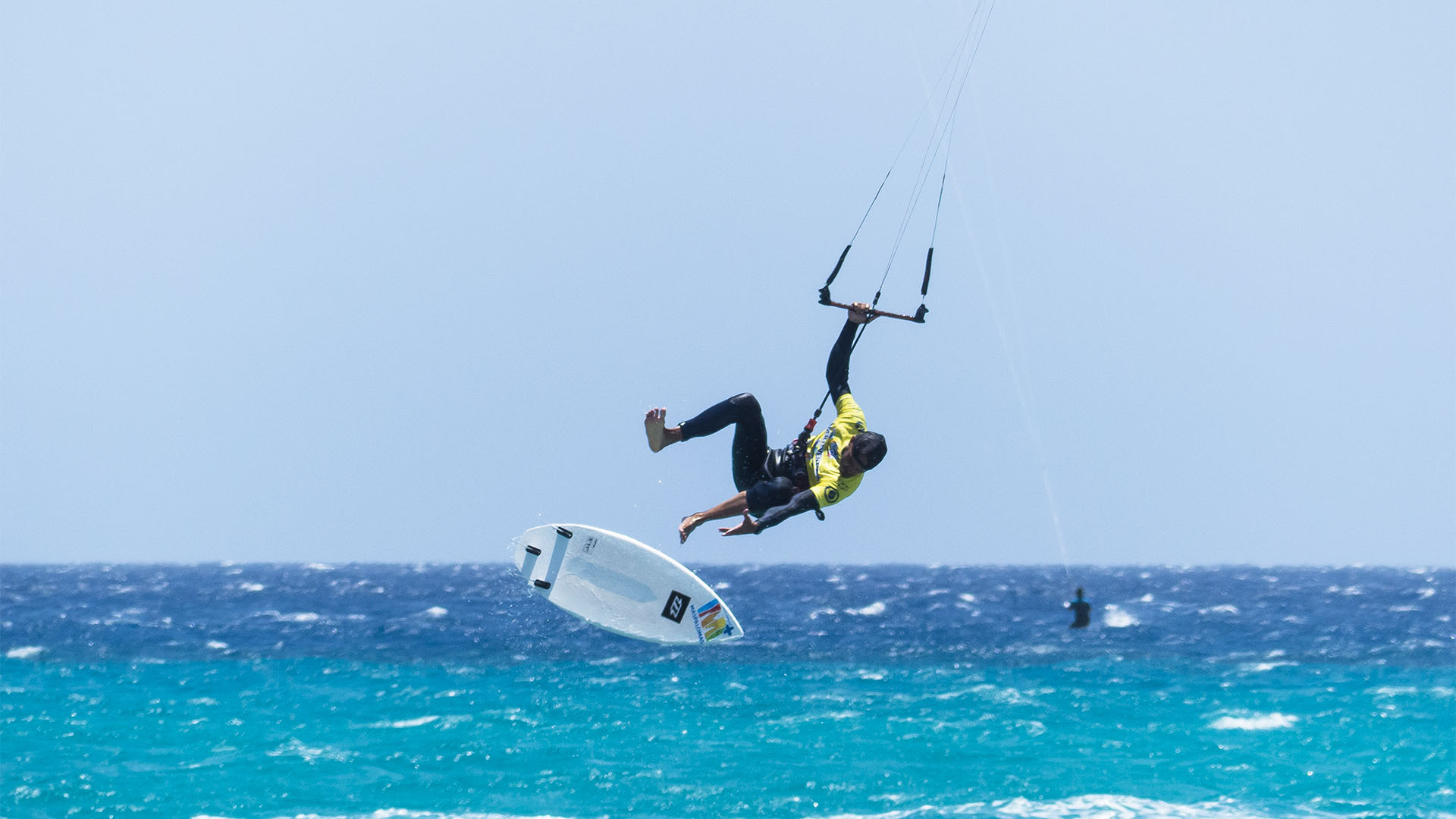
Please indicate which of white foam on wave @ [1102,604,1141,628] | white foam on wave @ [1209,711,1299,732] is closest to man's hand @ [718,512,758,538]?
white foam on wave @ [1209,711,1299,732]

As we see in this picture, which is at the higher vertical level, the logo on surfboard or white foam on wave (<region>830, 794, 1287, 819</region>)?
the logo on surfboard

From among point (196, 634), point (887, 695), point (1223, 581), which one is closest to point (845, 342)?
point (887, 695)

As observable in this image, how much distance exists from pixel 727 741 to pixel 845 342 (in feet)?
52.2

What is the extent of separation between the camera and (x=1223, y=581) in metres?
96.6

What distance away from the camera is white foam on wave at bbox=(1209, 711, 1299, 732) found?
92.2ft

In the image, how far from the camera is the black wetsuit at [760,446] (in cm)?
A: 1147

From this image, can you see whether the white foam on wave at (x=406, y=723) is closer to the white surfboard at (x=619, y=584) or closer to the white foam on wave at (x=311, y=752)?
the white foam on wave at (x=311, y=752)

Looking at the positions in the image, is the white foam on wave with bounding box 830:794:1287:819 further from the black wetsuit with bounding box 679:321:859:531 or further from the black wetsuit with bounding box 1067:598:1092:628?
the black wetsuit with bounding box 679:321:859:531

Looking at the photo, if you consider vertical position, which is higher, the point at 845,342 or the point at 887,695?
the point at 845,342

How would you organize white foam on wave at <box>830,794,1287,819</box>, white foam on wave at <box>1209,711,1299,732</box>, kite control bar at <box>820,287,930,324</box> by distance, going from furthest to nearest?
white foam on wave at <box>1209,711,1299,732</box> → white foam on wave at <box>830,794,1287,819</box> → kite control bar at <box>820,287,930,324</box>

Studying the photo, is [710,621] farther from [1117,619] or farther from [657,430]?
[1117,619]

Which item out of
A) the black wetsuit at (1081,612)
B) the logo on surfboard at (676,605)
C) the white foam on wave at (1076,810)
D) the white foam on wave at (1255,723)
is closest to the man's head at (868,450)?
the logo on surfboard at (676,605)

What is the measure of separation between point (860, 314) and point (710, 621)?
335 centimetres

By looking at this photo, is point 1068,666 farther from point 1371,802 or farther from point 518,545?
point 518,545
